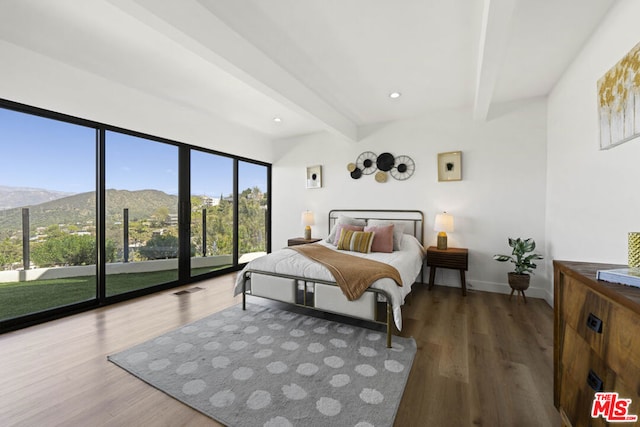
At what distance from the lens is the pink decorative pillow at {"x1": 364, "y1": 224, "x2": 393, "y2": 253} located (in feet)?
11.5

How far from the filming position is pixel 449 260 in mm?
3576

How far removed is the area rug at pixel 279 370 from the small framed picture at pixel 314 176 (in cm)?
300

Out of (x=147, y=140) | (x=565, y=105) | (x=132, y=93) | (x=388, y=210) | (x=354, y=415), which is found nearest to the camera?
(x=354, y=415)

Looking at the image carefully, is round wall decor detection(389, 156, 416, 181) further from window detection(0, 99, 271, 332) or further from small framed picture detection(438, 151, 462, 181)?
window detection(0, 99, 271, 332)

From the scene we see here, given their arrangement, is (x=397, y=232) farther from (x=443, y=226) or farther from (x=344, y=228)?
(x=344, y=228)

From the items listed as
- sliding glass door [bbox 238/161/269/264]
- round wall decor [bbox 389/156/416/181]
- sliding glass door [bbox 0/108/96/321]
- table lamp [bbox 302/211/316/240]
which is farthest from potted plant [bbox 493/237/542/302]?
sliding glass door [bbox 0/108/96/321]

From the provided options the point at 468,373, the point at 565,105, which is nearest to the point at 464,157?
the point at 565,105

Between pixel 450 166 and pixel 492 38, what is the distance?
2239mm

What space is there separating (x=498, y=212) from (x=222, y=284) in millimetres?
4352

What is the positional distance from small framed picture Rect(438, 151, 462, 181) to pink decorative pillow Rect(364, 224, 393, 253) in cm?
128

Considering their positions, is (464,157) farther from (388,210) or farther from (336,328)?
(336,328)

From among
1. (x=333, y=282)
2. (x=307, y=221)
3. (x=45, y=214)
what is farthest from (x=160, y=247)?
(x=333, y=282)

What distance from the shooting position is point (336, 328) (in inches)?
101

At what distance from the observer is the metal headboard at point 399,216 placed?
13.8 feet
